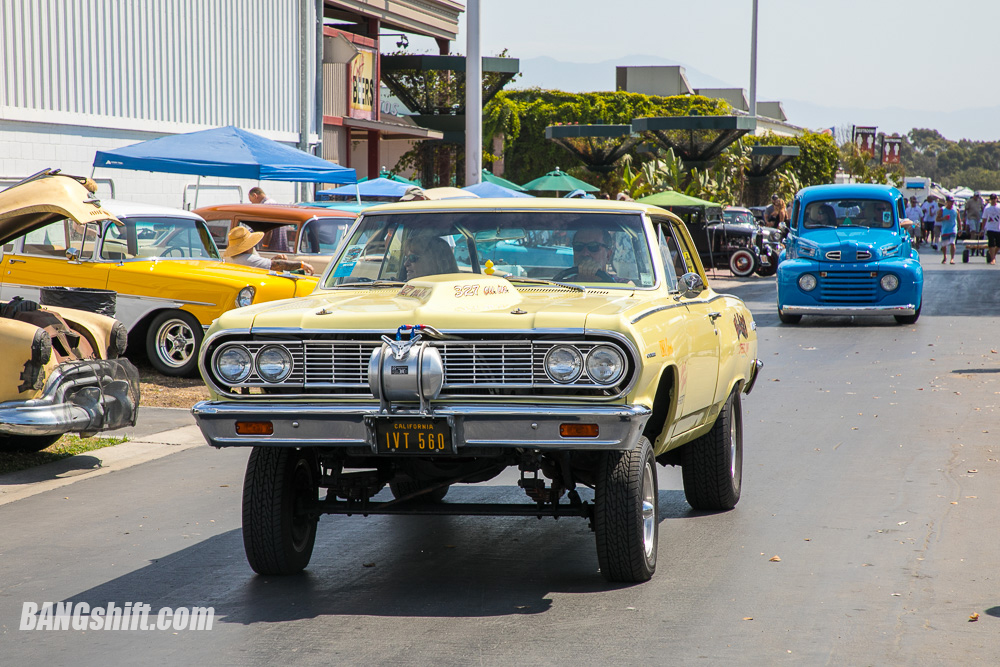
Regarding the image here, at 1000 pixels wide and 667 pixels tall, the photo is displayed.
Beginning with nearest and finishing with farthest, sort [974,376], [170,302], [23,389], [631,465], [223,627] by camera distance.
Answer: [223,627]
[631,465]
[23,389]
[170,302]
[974,376]

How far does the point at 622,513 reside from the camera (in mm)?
5379

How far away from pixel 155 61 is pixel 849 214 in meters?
12.4

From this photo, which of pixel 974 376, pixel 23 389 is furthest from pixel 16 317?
pixel 974 376

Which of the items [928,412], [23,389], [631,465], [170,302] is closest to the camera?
[631,465]

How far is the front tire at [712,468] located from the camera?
7.06 meters

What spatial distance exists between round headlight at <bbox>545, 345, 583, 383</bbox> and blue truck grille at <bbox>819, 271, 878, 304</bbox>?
14.8m

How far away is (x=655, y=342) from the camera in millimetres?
5484

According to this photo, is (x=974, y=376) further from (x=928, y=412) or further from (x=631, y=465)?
(x=631, y=465)

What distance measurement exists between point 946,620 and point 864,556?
1043 millimetres

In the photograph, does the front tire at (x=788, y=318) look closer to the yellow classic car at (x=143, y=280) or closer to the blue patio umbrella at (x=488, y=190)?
the blue patio umbrella at (x=488, y=190)

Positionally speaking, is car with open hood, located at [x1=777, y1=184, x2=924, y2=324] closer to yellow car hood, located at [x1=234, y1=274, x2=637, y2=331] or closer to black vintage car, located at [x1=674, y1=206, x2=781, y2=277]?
black vintage car, located at [x1=674, y1=206, x2=781, y2=277]

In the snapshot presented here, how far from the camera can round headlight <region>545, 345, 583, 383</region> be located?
5234mm

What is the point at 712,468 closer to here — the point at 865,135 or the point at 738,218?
the point at 738,218

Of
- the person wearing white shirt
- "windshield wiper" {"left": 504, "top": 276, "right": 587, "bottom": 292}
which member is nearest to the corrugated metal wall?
"windshield wiper" {"left": 504, "top": 276, "right": 587, "bottom": 292}
